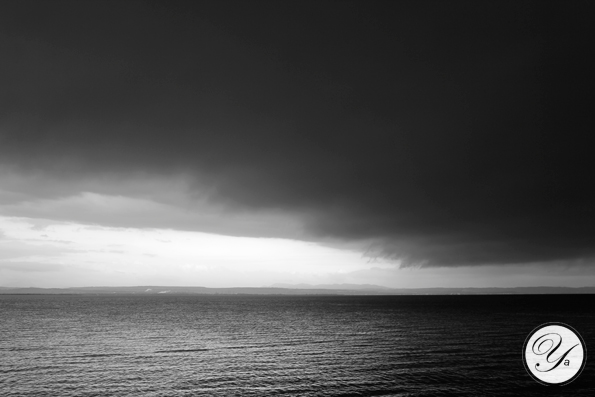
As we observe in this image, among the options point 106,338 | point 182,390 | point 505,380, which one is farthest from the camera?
point 106,338

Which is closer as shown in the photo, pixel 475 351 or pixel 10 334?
pixel 475 351

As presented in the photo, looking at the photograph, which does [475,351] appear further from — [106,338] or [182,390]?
[106,338]

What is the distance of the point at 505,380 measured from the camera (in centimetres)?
4856

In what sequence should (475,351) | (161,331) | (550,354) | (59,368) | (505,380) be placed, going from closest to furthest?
(550,354), (505,380), (59,368), (475,351), (161,331)

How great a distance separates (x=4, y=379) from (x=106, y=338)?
40467 millimetres

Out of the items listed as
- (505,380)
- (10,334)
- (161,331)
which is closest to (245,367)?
(505,380)

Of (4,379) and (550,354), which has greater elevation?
(550,354)

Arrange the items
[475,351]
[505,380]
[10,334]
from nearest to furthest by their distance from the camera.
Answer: [505,380] < [475,351] < [10,334]

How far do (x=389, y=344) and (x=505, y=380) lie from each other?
109 ft

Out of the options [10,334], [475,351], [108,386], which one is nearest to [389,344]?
[475,351]

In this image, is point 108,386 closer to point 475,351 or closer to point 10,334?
point 475,351

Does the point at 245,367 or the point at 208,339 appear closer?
the point at 245,367

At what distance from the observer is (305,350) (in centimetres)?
7369

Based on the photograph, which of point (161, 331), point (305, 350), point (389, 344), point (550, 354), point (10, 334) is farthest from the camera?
point (161, 331)
